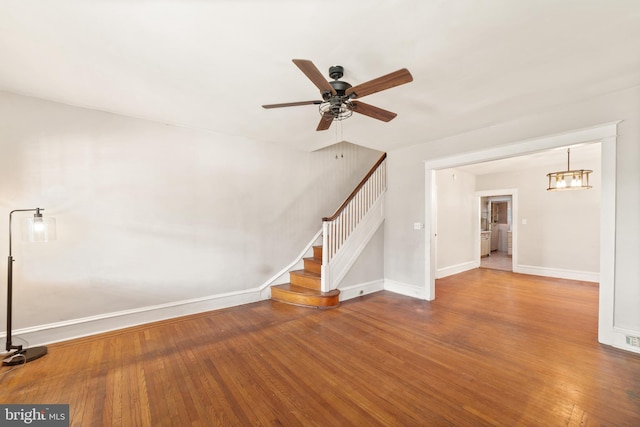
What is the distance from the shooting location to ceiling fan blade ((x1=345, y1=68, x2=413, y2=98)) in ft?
5.96

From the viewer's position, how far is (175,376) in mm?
2318

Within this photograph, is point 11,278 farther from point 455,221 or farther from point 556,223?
point 556,223

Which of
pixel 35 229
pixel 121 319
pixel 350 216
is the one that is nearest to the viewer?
pixel 35 229

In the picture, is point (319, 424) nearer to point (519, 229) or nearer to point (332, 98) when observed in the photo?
point (332, 98)

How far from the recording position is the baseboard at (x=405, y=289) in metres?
4.50

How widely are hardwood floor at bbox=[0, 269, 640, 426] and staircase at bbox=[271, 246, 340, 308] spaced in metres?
0.29

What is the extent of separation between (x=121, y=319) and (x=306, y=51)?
379cm

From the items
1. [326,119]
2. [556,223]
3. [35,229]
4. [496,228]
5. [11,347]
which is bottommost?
[11,347]

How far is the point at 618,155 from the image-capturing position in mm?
2752

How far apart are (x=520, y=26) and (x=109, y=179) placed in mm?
4385

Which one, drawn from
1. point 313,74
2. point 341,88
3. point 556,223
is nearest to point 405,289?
point 341,88

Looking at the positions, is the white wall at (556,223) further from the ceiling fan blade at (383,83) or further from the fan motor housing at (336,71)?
the fan motor housing at (336,71)

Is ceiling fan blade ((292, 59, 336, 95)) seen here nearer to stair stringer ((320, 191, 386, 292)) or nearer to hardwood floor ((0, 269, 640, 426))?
hardwood floor ((0, 269, 640, 426))

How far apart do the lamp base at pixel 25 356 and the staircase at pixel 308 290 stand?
275cm
